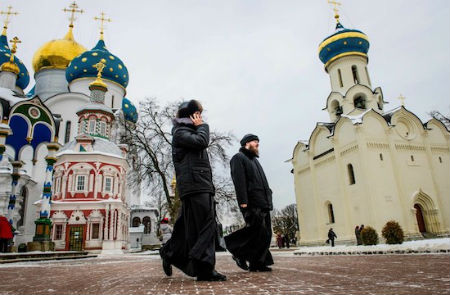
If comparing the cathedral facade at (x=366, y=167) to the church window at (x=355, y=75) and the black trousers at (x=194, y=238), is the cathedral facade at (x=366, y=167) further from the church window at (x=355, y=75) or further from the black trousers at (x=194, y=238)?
the black trousers at (x=194, y=238)

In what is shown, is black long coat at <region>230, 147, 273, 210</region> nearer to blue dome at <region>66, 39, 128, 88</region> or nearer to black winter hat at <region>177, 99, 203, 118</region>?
black winter hat at <region>177, 99, 203, 118</region>

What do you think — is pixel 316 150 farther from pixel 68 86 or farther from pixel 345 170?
pixel 68 86

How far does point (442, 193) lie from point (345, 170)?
6910mm

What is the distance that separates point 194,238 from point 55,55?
40.5 meters

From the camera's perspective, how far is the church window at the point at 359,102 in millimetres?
27566

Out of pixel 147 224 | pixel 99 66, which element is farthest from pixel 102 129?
pixel 147 224

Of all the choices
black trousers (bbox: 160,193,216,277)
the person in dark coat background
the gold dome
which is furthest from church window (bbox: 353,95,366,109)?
the gold dome

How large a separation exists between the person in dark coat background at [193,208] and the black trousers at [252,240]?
3.53ft

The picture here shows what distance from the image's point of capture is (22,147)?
23.2 meters

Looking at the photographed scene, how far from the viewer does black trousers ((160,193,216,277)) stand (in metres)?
3.39

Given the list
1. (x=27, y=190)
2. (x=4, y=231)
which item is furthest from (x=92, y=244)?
(x=4, y=231)

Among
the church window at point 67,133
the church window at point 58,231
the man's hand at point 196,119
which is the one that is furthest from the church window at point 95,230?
the man's hand at point 196,119

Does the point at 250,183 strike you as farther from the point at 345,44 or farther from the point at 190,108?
the point at 345,44

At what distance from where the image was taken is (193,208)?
3.61 m
